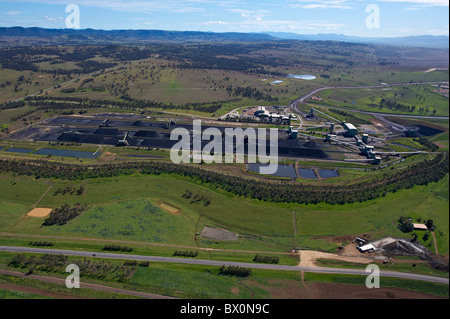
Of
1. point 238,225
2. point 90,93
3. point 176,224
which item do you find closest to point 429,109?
point 238,225

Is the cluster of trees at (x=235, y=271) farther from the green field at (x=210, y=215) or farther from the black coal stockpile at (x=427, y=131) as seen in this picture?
the black coal stockpile at (x=427, y=131)

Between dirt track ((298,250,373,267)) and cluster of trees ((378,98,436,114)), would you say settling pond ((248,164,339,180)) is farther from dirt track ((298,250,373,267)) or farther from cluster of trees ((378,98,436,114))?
cluster of trees ((378,98,436,114))

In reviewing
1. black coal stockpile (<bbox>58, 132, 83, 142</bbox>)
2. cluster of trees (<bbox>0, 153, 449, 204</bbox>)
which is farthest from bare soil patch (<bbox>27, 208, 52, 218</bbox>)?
black coal stockpile (<bbox>58, 132, 83, 142</bbox>)

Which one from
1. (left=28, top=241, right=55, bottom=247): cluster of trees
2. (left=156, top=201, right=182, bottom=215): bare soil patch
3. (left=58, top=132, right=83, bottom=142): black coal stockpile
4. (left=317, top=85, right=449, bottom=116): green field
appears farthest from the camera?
(left=317, top=85, right=449, bottom=116): green field

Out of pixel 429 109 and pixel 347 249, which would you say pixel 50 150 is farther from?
pixel 429 109

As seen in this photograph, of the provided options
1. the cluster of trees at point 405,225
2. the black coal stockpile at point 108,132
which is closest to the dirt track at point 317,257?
the cluster of trees at point 405,225

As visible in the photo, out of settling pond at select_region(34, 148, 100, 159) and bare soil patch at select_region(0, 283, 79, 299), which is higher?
settling pond at select_region(34, 148, 100, 159)

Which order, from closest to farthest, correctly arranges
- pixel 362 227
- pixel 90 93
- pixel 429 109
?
pixel 362 227
pixel 429 109
pixel 90 93

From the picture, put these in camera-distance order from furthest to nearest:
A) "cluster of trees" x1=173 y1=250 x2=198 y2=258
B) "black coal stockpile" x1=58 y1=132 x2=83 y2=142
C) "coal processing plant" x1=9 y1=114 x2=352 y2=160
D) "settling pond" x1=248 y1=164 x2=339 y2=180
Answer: "black coal stockpile" x1=58 y1=132 x2=83 y2=142
"coal processing plant" x1=9 y1=114 x2=352 y2=160
"settling pond" x1=248 y1=164 x2=339 y2=180
"cluster of trees" x1=173 y1=250 x2=198 y2=258
